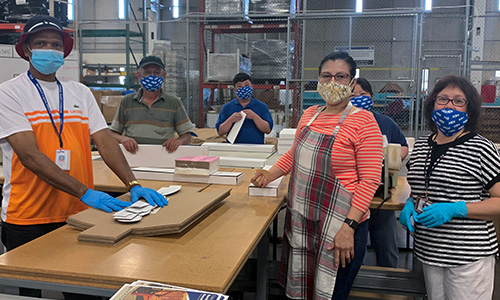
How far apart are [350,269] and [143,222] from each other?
3.38ft

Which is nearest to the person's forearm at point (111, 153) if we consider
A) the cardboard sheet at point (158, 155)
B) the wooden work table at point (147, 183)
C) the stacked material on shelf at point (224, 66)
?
the wooden work table at point (147, 183)

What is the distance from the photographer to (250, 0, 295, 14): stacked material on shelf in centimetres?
771

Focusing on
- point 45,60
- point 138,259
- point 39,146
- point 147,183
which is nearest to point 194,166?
point 147,183

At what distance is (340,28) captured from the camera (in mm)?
17047

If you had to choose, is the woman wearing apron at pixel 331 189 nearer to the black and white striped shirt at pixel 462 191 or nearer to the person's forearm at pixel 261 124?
the black and white striped shirt at pixel 462 191

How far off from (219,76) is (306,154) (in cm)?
595

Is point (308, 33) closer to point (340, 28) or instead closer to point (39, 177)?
point (340, 28)

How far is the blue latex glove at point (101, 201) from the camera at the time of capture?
2021mm

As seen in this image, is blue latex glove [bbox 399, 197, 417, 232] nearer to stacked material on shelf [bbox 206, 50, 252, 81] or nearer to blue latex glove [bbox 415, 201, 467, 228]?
blue latex glove [bbox 415, 201, 467, 228]

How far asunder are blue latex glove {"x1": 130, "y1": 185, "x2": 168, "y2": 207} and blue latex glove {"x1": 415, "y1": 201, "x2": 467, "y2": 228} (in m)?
1.24

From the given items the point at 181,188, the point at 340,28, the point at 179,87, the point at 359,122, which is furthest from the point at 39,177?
the point at 340,28

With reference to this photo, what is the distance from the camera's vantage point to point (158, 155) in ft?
10.8

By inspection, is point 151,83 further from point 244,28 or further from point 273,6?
point 244,28

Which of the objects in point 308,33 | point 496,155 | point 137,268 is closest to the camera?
point 137,268
